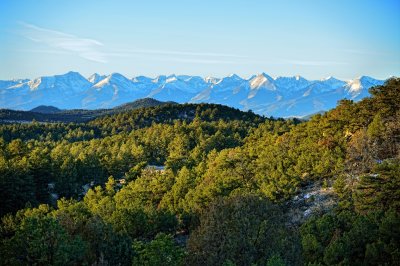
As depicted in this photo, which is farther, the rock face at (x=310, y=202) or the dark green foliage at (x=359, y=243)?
the rock face at (x=310, y=202)

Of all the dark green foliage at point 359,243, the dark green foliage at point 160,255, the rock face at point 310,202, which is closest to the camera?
the dark green foliage at point 160,255

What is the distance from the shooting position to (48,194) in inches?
3125

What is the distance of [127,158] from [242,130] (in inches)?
2024

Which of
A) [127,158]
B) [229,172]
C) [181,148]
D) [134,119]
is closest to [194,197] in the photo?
[229,172]

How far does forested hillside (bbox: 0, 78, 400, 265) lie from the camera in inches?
1179

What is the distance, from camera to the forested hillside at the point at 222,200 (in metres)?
29.9

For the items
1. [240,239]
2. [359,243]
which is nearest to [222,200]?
[240,239]

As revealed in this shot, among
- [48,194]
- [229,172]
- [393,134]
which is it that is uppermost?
[393,134]

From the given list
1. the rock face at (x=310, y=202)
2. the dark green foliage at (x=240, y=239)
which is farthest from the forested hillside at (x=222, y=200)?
the rock face at (x=310, y=202)

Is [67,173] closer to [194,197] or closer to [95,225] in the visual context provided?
[194,197]

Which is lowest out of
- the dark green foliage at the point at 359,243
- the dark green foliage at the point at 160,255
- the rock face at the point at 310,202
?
the rock face at the point at 310,202

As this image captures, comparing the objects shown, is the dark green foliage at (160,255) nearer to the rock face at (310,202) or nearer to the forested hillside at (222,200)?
the forested hillside at (222,200)

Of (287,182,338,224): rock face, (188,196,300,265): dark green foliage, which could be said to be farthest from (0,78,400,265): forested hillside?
(287,182,338,224): rock face

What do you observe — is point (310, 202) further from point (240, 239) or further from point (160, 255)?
point (160, 255)
